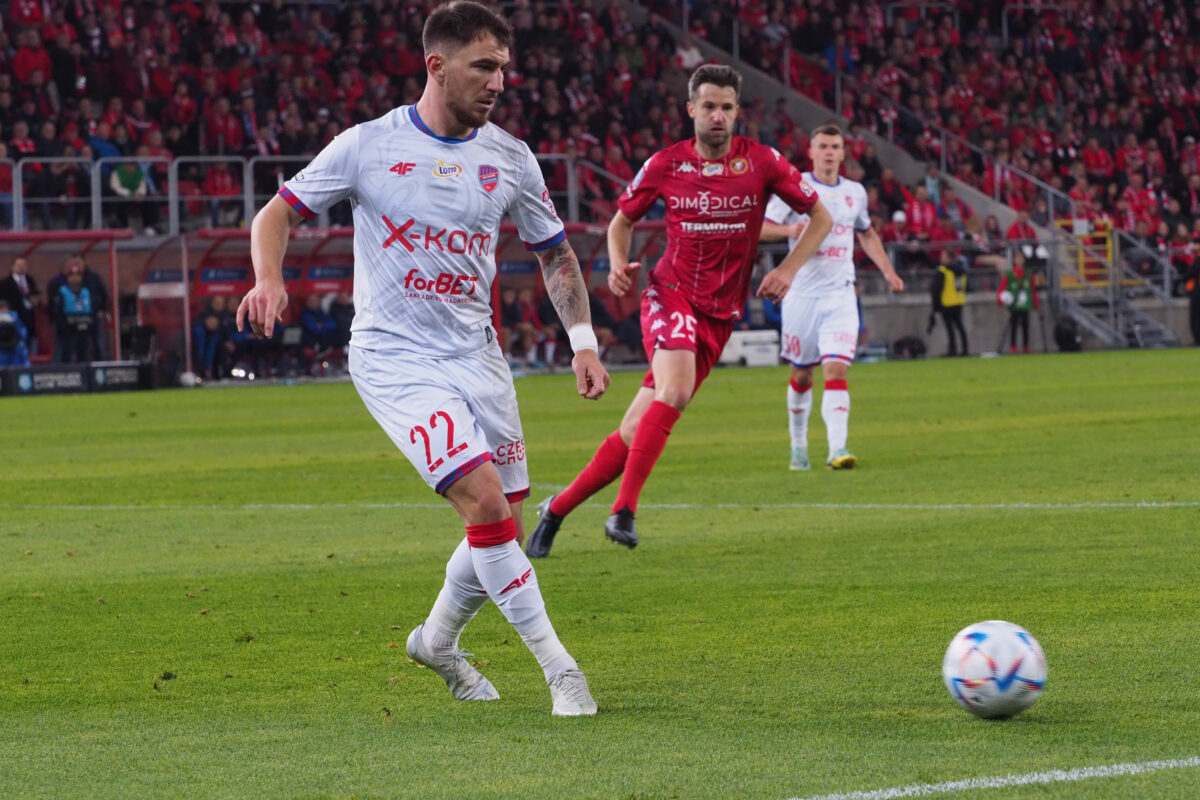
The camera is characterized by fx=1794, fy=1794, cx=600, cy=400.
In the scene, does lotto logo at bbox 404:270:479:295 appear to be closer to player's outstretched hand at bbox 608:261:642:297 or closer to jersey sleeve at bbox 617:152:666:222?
player's outstretched hand at bbox 608:261:642:297

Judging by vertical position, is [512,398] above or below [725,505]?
above

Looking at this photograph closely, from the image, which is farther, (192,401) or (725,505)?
(192,401)

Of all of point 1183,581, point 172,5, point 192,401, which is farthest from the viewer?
point 172,5

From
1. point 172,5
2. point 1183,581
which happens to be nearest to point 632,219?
point 1183,581

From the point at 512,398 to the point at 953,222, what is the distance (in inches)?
1275

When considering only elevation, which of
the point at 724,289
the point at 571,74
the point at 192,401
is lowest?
the point at 192,401

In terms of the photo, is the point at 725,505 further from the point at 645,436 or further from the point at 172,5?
the point at 172,5

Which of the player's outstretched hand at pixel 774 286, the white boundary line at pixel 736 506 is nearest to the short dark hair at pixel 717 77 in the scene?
the player's outstretched hand at pixel 774 286

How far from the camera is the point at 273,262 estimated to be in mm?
5359

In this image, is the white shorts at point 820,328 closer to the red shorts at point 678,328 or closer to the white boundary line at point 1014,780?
the red shorts at point 678,328

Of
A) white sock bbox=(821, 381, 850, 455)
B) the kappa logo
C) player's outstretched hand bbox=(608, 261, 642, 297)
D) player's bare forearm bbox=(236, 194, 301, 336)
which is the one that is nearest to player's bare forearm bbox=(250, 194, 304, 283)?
player's bare forearm bbox=(236, 194, 301, 336)

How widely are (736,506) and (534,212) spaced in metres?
5.28

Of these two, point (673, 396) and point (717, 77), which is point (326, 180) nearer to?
point (673, 396)

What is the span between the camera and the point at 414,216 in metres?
5.58
